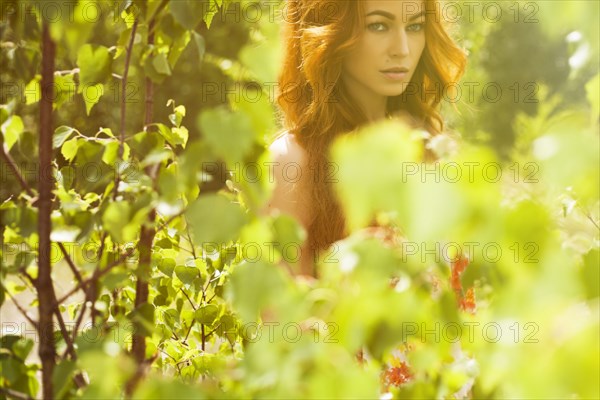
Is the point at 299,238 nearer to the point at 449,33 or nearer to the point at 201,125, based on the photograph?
the point at 201,125

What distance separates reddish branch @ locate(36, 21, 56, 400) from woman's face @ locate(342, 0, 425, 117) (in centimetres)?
148

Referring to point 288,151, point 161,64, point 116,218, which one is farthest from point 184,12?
point 288,151

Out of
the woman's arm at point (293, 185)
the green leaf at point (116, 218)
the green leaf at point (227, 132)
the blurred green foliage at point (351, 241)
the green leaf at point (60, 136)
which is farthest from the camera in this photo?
the woman's arm at point (293, 185)

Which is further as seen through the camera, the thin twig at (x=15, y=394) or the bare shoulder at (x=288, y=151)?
the bare shoulder at (x=288, y=151)

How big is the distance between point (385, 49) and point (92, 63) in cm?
149

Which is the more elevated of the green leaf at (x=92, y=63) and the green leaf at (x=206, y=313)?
the green leaf at (x=92, y=63)

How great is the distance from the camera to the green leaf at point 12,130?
4.74 feet

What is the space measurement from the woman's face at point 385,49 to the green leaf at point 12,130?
1.52 metres

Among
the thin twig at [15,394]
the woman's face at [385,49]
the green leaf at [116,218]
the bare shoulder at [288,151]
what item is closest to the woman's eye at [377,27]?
the woman's face at [385,49]

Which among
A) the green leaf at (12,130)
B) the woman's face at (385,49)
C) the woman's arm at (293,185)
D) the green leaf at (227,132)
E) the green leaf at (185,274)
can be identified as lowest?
the green leaf at (227,132)

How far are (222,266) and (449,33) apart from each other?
140cm

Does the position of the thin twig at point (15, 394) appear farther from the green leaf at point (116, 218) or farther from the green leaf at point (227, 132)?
the green leaf at point (227, 132)

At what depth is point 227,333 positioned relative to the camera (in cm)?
218

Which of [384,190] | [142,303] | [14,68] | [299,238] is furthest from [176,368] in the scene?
[384,190]
